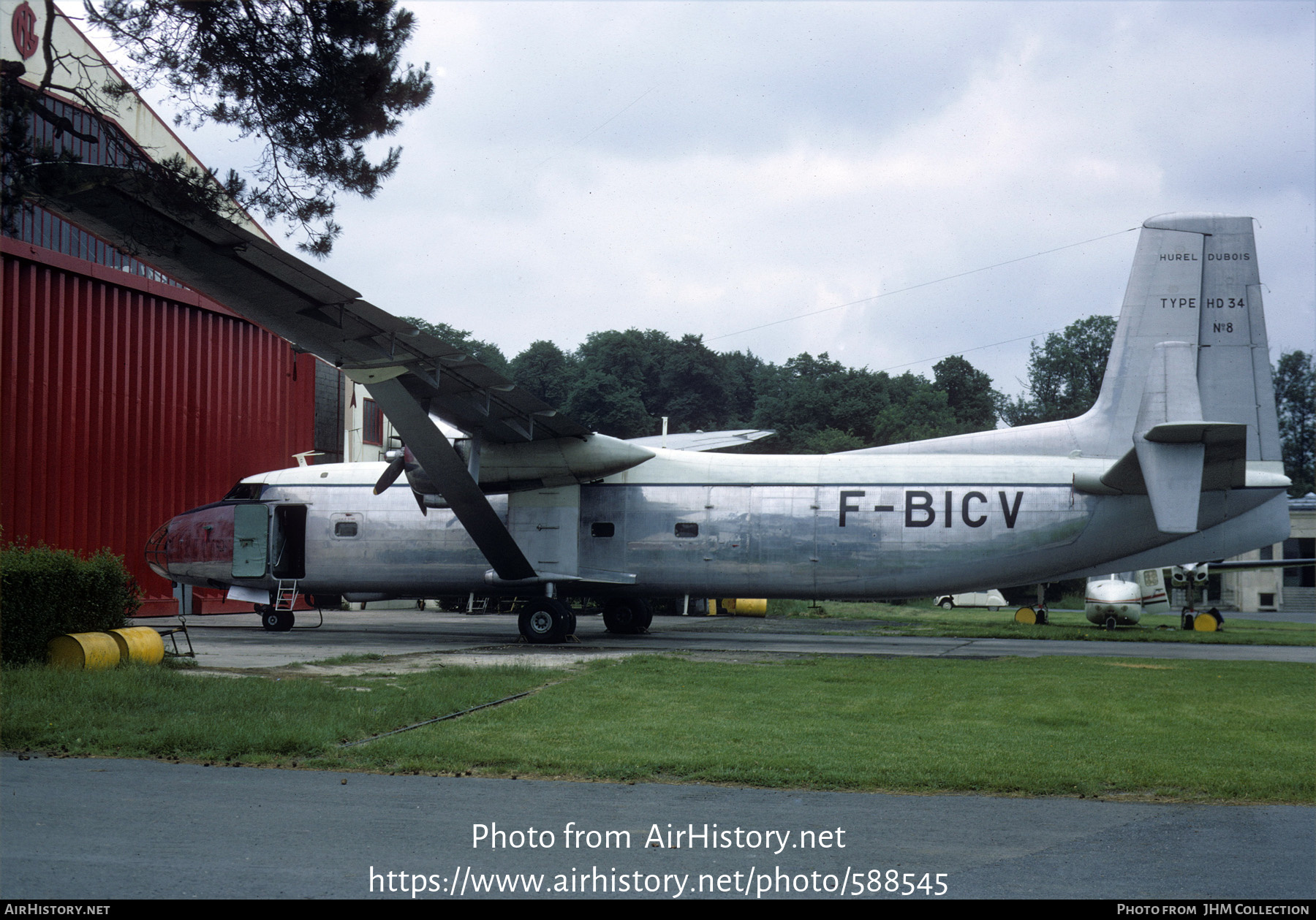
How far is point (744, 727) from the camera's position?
30.2ft

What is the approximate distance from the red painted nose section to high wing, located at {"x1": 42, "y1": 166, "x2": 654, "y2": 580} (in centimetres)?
601

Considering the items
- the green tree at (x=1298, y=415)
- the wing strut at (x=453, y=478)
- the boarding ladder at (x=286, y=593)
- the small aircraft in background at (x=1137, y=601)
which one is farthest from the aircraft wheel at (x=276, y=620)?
the green tree at (x=1298, y=415)

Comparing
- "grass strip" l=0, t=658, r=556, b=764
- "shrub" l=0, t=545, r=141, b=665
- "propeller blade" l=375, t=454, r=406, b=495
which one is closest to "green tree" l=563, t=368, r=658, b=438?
"propeller blade" l=375, t=454, r=406, b=495

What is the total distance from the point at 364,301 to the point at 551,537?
273 inches

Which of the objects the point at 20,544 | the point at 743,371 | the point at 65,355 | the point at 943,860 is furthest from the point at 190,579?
the point at 743,371

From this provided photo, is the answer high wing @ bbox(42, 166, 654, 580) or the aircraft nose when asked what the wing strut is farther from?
the aircraft nose

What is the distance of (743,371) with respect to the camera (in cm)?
8312

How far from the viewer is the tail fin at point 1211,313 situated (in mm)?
15961

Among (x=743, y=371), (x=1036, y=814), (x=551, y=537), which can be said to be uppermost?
(x=743, y=371)

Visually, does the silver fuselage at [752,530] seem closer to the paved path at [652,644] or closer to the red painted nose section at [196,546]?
the red painted nose section at [196,546]

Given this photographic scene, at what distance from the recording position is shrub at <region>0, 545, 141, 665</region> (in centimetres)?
1163

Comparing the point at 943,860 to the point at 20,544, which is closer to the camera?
the point at 943,860

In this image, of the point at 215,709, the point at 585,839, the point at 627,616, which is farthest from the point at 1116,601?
Answer: the point at 585,839

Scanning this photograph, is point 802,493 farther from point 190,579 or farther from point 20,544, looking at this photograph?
point 20,544
